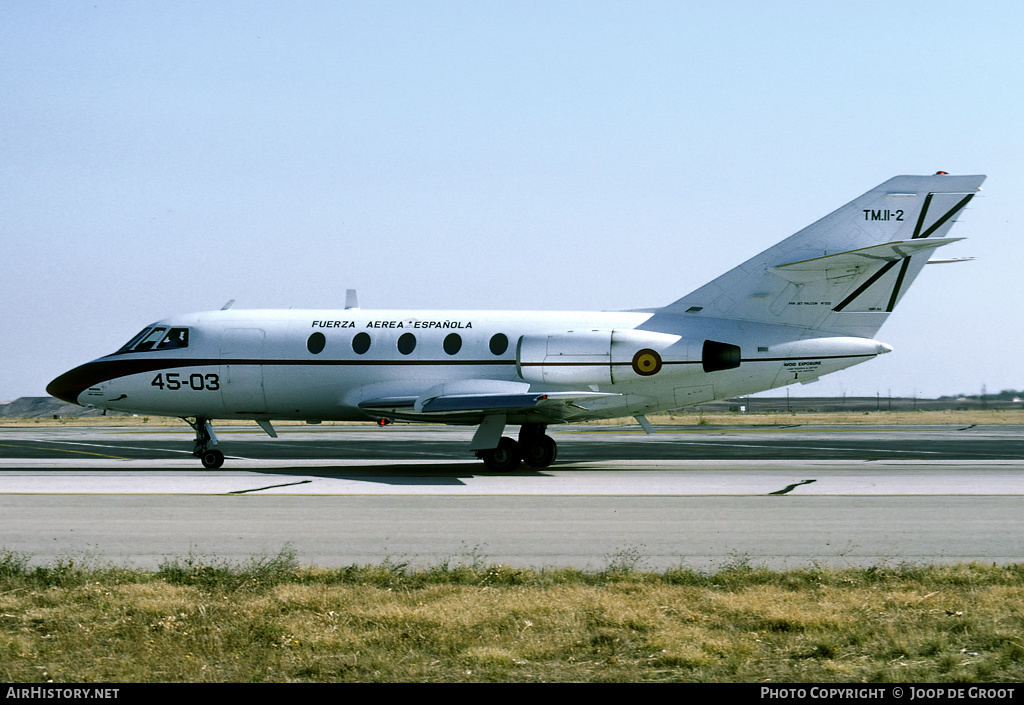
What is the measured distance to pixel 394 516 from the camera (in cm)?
1466

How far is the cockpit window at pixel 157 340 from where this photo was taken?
25.1 metres

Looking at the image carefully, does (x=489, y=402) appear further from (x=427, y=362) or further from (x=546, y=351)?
(x=427, y=362)

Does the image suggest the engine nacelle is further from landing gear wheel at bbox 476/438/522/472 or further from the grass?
the grass

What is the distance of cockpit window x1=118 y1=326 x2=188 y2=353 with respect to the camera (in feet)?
82.4

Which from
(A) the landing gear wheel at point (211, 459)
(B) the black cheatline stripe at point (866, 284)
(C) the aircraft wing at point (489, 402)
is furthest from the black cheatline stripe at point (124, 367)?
(B) the black cheatline stripe at point (866, 284)

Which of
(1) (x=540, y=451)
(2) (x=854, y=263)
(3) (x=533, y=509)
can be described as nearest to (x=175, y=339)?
(1) (x=540, y=451)

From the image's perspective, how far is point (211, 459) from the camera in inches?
941

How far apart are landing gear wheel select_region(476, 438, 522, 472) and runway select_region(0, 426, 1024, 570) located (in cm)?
38

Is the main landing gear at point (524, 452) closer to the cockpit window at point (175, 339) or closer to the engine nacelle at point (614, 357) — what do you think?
the engine nacelle at point (614, 357)

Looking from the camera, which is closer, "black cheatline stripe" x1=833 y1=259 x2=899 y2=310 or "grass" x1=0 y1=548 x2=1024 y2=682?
"grass" x1=0 y1=548 x2=1024 y2=682

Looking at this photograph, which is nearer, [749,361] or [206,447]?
[749,361]

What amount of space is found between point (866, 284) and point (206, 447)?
1680 centimetres

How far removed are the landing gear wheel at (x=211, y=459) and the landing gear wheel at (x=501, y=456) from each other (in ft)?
21.1

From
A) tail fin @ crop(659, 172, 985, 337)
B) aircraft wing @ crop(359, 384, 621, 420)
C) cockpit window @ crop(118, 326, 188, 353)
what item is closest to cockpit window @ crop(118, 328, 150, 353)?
cockpit window @ crop(118, 326, 188, 353)
